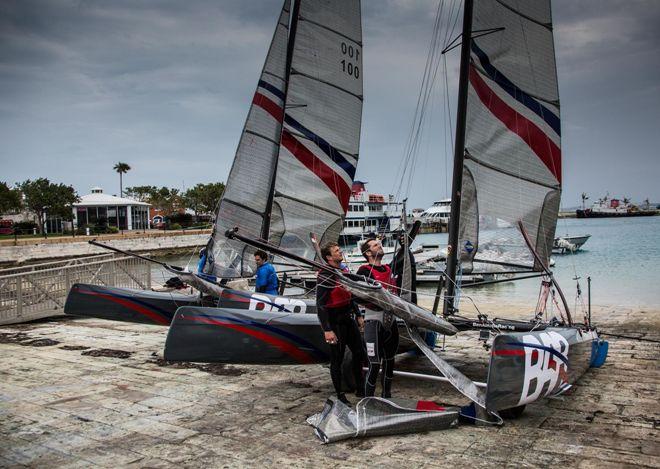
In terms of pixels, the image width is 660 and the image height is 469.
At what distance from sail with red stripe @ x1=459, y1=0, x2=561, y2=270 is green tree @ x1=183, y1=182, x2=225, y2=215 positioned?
276 ft

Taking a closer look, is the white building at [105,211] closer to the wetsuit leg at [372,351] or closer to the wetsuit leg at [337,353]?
the wetsuit leg at [337,353]

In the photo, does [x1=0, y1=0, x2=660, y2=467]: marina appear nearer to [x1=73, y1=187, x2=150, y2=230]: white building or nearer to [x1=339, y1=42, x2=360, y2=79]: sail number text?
[x1=339, y1=42, x2=360, y2=79]: sail number text

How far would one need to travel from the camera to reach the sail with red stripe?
8195 mm

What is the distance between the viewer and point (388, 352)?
649 centimetres

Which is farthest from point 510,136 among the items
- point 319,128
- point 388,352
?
point 319,128

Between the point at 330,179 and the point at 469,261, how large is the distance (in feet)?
18.0

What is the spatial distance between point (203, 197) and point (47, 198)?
30594mm

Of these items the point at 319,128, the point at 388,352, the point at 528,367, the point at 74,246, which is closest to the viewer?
the point at 528,367

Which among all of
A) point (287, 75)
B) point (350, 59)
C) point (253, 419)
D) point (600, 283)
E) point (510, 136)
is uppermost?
point (350, 59)

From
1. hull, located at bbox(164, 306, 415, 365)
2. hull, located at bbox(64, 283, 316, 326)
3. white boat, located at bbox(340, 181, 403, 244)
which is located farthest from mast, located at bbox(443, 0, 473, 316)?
white boat, located at bbox(340, 181, 403, 244)

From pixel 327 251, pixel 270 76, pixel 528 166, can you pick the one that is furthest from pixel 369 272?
pixel 270 76

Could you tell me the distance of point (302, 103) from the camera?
12586mm

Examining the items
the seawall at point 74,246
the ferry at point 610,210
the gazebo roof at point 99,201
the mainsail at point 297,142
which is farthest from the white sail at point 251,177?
the ferry at point 610,210

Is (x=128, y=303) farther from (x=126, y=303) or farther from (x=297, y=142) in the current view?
(x=297, y=142)
